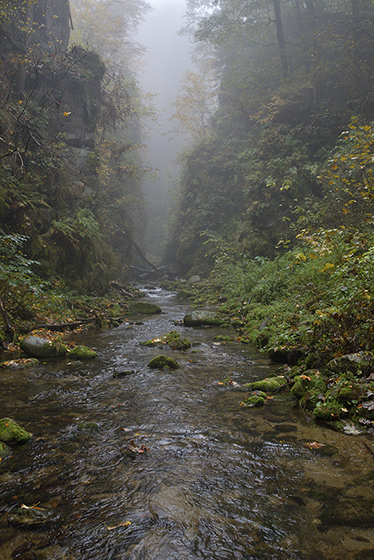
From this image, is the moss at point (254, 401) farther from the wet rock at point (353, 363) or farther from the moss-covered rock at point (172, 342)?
the moss-covered rock at point (172, 342)

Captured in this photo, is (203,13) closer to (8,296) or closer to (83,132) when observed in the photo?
(83,132)

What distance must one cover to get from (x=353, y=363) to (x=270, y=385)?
3.84 feet

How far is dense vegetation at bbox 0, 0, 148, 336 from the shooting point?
26.5 feet

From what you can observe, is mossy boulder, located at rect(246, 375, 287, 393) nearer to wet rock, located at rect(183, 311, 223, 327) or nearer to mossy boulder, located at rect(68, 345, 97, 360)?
mossy boulder, located at rect(68, 345, 97, 360)

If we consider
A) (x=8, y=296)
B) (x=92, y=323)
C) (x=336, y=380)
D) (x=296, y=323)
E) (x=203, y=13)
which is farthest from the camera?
(x=203, y=13)

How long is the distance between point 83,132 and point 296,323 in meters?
14.2

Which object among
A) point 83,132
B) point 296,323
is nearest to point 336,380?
point 296,323

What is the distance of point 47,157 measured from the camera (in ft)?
35.9

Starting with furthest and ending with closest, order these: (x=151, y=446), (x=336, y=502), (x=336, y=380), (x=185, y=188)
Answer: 1. (x=185, y=188)
2. (x=336, y=380)
3. (x=151, y=446)
4. (x=336, y=502)

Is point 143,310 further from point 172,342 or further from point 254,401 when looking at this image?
point 254,401

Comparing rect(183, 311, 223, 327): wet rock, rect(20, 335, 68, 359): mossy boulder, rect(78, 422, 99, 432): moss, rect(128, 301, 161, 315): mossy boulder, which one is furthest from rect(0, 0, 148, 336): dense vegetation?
rect(183, 311, 223, 327): wet rock

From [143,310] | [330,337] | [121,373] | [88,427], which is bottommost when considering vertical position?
[143,310]

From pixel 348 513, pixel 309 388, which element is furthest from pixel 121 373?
pixel 348 513

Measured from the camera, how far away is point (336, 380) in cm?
353
